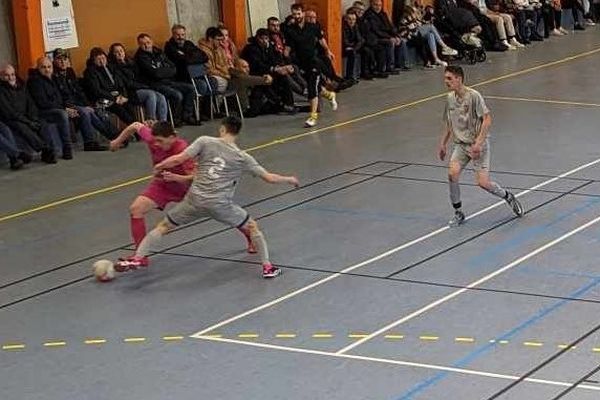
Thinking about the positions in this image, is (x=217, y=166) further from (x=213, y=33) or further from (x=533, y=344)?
(x=213, y=33)

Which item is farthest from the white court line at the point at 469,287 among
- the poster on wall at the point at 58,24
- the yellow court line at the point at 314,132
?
the poster on wall at the point at 58,24

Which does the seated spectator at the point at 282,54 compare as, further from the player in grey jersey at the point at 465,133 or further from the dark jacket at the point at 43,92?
the player in grey jersey at the point at 465,133

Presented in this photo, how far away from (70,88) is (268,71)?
173 inches

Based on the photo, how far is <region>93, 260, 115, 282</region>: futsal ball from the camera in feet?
40.8

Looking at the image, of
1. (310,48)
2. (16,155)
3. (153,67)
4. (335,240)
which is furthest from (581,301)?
(310,48)

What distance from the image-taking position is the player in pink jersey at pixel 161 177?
1260cm

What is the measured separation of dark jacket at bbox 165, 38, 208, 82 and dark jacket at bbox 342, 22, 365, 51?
193 inches

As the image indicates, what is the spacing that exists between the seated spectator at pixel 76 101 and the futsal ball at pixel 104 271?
6943mm

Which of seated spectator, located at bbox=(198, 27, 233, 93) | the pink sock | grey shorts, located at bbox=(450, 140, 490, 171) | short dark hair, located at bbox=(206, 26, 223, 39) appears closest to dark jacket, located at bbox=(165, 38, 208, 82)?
seated spectator, located at bbox=(198, 27, 233, 93)

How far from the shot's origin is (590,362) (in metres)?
9.83

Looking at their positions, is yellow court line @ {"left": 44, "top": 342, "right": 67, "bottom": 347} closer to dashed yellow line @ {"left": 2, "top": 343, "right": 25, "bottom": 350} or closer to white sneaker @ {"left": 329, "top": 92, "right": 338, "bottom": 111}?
dashed yellow line @ {"left": 2, "top": 343, "right": 25, "bottom": 350}

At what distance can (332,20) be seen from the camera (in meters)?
25.0

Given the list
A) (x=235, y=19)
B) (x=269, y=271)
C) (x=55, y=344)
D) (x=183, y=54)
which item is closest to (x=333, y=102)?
(x=235, y=19)

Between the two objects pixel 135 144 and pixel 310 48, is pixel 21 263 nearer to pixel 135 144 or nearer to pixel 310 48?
pixel 135 144
